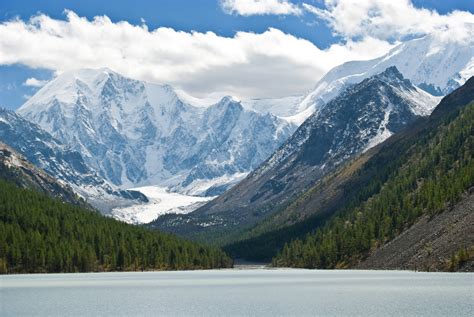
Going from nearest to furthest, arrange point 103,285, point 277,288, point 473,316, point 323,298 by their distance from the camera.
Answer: point 473,316, point 323,298, point 277,288, point 103,285

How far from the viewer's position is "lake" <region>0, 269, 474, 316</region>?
10175 centimetres

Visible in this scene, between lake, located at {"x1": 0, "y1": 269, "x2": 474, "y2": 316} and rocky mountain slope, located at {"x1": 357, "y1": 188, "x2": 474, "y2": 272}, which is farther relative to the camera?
rocky mountain slope, located at {"x1": 357, "y1": 188, "x2": 474, "y2": 272}

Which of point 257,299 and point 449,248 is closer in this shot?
point 257,299

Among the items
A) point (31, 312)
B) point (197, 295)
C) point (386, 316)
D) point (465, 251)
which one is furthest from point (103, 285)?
point (386, 316)

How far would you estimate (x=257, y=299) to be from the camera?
121 m

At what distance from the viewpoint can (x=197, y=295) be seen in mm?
132500

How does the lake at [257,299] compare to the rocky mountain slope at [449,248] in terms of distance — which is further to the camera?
the rocky mountain slope at [449,248]

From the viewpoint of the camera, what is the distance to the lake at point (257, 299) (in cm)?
10175

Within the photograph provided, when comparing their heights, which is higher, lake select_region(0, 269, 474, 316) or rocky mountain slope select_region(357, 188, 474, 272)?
rocky mountain slope select_region(357, 188, 474, 272)

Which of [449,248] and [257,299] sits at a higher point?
[449,248]

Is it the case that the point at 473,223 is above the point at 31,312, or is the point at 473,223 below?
above

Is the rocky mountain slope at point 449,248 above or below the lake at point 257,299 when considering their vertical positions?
above

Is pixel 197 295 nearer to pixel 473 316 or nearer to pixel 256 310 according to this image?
pixel 256 310

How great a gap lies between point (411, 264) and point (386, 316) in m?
104
